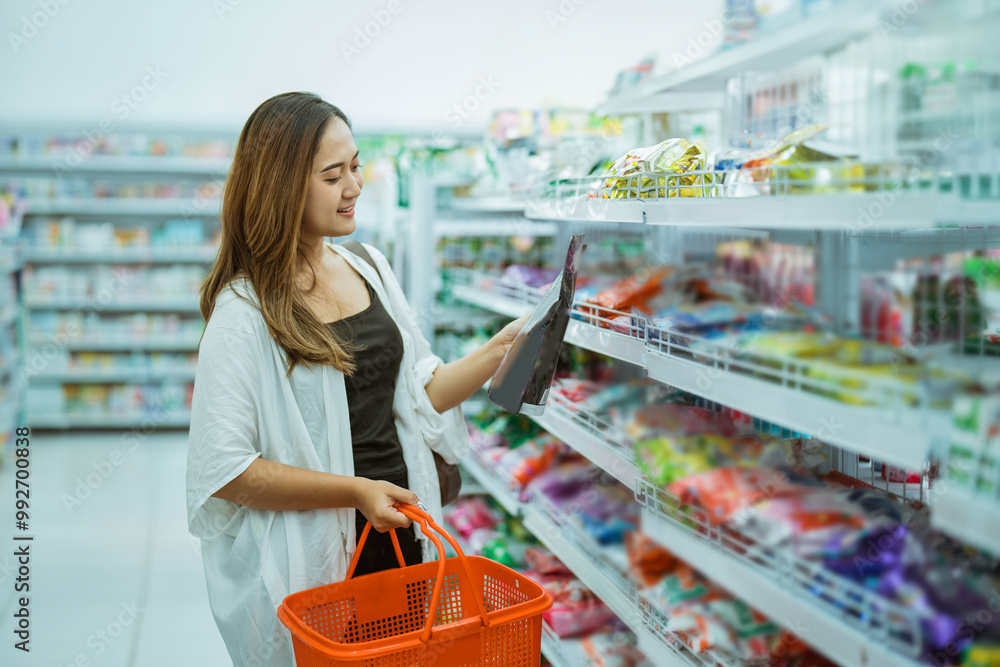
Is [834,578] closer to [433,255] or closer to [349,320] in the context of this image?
[349,320]

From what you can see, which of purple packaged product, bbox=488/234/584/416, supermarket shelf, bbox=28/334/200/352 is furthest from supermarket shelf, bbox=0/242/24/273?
purple packaged product, bbox=488/234/584/416

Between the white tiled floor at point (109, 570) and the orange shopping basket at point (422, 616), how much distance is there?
1535mm

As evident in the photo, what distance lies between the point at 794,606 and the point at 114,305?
21.4ft

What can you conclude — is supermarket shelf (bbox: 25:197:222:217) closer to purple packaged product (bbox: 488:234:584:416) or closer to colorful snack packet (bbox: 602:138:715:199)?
colorful snack packet (bbox: 602:138:715:199)

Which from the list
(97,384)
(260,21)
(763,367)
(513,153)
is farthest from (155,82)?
(763,367)

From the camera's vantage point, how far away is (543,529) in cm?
235

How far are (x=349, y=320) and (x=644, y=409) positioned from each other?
745 mm

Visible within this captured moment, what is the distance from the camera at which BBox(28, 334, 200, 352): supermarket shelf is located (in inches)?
252

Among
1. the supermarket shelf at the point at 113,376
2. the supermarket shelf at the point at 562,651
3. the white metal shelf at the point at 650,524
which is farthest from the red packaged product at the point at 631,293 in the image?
the supermarket shelf at the point at 113,376

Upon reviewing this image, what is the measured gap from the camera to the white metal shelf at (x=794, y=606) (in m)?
1.04

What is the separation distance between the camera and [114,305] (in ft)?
21.3

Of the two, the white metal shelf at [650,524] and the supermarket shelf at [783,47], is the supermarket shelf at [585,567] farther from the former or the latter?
the supermarket shelf at [783,47]

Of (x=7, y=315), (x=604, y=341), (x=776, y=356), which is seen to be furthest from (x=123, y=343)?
(x=776, y=356)

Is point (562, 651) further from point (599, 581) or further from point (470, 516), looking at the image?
point (470, 516)
